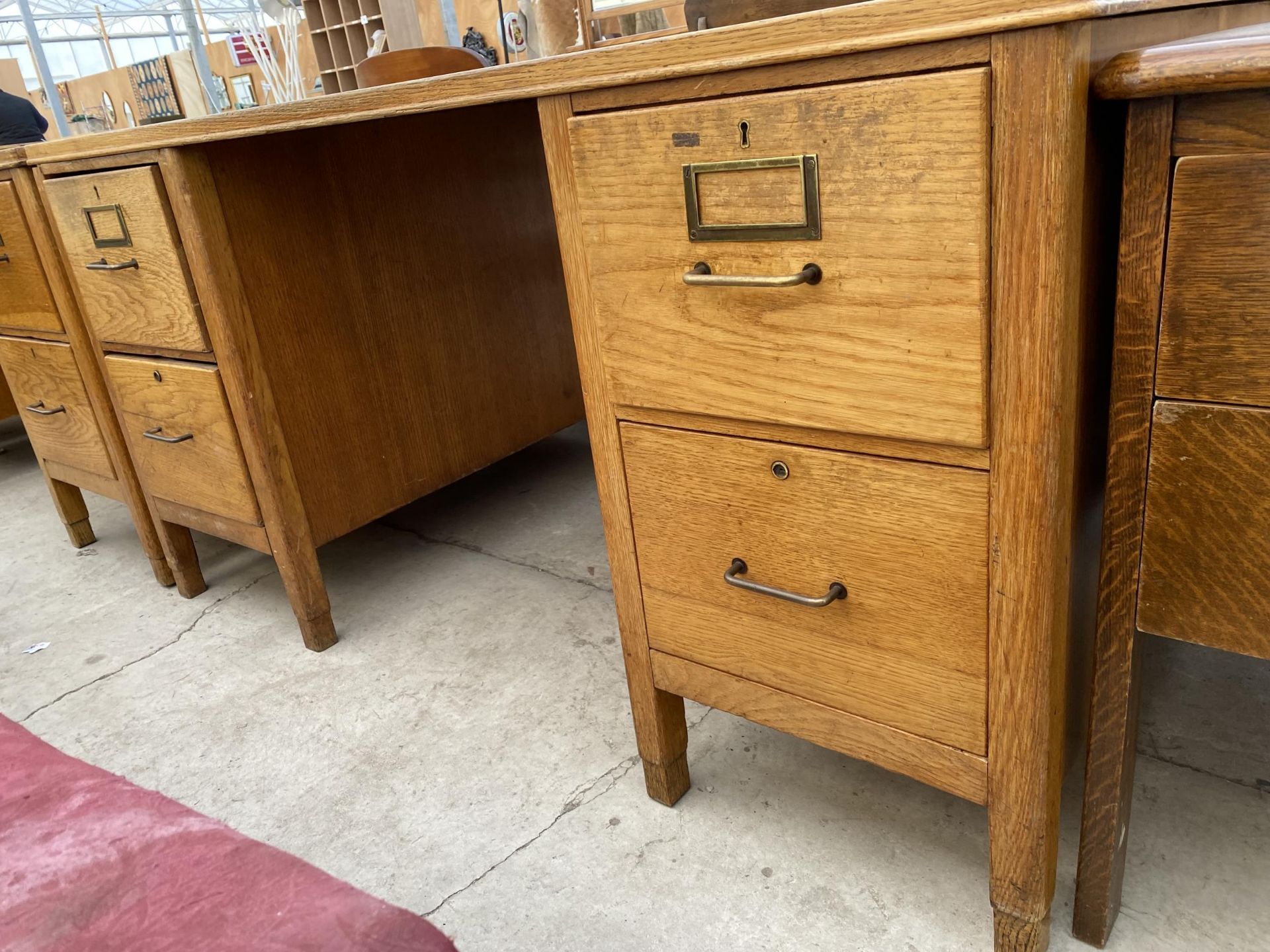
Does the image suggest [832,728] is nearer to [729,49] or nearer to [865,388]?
[865,388]

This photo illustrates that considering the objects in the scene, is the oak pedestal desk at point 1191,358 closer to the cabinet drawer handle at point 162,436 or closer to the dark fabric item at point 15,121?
the cabinet drawer handle at point 162,436

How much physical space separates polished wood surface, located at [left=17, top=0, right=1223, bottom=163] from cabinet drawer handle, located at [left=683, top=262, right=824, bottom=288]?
153mm

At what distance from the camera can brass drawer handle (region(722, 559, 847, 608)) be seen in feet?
2.72

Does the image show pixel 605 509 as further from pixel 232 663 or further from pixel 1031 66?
pixel 232 663

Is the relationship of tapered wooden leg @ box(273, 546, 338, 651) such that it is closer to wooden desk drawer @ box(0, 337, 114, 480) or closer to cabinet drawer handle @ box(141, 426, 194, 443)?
cabinet drawer handle @ box(141, 426, 194, 443)

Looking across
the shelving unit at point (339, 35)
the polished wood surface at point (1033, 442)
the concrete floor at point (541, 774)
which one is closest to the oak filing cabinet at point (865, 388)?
the polished wood surface at point (1033, 442)

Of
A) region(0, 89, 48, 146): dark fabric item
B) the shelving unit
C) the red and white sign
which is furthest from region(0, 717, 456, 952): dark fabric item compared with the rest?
region(0, 89, 48, 146): dark fabric item

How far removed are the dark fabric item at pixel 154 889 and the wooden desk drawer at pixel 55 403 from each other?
1.51 meters

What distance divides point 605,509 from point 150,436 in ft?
3.52

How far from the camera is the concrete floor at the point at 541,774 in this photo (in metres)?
0.94

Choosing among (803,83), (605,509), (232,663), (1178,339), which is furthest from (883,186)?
(232,663)

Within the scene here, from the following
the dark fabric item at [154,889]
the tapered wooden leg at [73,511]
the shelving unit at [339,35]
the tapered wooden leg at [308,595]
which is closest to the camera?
the dark fabric item at [154,889]

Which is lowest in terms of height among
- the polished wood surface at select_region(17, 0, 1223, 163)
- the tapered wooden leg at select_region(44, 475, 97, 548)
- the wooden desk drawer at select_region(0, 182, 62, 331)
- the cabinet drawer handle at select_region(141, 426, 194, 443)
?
the tapered wooden leg at select_region(44, 475, 97, 548)

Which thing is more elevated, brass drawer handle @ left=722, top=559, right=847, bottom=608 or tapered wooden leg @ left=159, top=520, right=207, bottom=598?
brass drawer handle @ left=722, top=559, right=847, bottom=608
